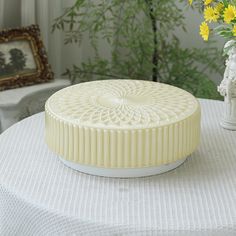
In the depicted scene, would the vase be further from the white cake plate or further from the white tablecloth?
the white cake plate

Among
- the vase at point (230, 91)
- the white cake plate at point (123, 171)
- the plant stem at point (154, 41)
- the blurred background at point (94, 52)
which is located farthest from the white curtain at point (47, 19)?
the white cake plate at point (123, 171)

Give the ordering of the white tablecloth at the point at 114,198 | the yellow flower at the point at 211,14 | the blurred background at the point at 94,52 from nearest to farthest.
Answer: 1. the white tablecloth at the point at 114,198
2. the yellow flower at the point at 211,14
3. the blurred background at the point at 94,52

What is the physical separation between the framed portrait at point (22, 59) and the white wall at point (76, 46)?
164 millimetres

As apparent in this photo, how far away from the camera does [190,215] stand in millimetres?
1063

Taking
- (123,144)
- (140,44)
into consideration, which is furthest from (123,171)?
(140,44)

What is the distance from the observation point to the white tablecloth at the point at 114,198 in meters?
1.05

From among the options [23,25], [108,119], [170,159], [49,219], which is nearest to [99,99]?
[108,119]

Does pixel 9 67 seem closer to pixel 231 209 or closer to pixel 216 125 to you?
pixel 216 125

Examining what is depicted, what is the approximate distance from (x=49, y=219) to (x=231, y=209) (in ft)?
1.10

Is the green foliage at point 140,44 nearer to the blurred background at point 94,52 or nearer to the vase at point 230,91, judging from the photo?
the blurred background at point 94,52

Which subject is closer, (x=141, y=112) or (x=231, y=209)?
(x=231, y=209)

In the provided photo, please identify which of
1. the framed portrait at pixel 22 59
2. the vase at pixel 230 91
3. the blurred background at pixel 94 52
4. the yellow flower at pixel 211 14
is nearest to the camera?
the yellow flower at pixel 211 14

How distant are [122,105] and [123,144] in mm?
124

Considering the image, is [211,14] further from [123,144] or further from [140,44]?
[140,44]
